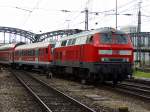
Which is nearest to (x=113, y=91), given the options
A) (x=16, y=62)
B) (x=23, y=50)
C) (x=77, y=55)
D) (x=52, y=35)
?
(x=77, y=55)

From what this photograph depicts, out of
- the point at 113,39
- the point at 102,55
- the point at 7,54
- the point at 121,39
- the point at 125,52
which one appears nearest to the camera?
the point at 102,55

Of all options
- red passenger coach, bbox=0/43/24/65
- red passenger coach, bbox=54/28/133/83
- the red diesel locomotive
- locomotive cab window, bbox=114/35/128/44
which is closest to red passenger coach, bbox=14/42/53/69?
red passenger coach, bbox=0/43/24/65

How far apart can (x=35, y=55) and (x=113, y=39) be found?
21.4 meters

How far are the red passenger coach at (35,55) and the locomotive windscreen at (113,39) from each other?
12.6 metres

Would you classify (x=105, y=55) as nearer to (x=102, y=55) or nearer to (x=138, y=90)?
(x=102, y=55)

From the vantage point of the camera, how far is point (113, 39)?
23.2 m

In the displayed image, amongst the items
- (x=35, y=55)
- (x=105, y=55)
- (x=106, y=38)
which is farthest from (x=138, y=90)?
(x=35, y=55)

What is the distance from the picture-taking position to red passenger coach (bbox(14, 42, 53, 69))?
37312 mm

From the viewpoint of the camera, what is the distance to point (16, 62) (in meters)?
54.4

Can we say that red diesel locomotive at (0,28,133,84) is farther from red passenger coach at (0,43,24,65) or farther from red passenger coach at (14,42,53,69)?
red passenger coach at (0,43,24,65)

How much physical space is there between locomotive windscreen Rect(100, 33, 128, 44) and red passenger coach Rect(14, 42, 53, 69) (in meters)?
12.6

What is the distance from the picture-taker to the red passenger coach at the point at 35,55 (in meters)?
37.3

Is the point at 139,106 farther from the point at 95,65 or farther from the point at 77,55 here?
the point at 77,55

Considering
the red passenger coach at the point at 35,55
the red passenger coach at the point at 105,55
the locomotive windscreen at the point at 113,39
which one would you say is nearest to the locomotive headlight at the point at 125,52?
the red passenger coach at the point at 105,55
